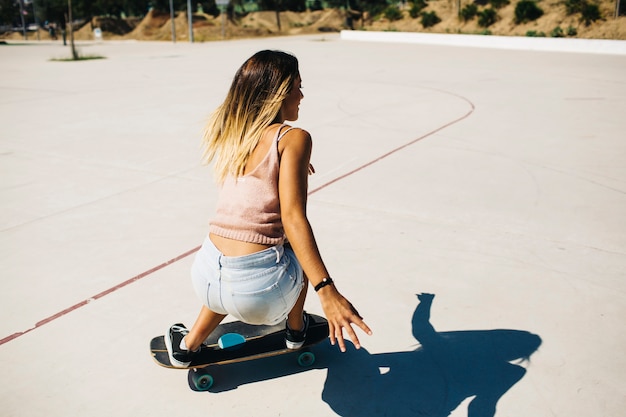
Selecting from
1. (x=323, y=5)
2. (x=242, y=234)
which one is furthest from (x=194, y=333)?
(x=323, y=5)

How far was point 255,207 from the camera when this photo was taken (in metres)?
2.21

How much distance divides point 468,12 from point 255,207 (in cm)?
3528

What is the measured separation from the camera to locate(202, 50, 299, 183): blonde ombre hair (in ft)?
7.25

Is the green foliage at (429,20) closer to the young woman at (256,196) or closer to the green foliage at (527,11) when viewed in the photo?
the green foliage at (527,11)

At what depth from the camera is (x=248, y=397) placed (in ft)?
8.52

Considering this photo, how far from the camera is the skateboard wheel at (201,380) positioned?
2.61 metres

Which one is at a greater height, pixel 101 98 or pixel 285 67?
pixel 285 67

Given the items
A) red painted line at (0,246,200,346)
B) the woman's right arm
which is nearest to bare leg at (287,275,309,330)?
the woman's right arm

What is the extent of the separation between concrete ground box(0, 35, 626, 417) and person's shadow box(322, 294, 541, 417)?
10 mm

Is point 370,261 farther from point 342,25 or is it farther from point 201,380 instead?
point 342,25

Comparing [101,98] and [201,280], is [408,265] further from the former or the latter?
[101,98]

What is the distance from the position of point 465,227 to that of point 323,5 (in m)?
61.3

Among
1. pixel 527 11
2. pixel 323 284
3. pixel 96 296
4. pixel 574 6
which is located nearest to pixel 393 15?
pixel 527 11

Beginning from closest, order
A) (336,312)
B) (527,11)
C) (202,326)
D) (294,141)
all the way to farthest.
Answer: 1. (336,312)
2. (294,141)
3. (202,326)
4. (527,11)
